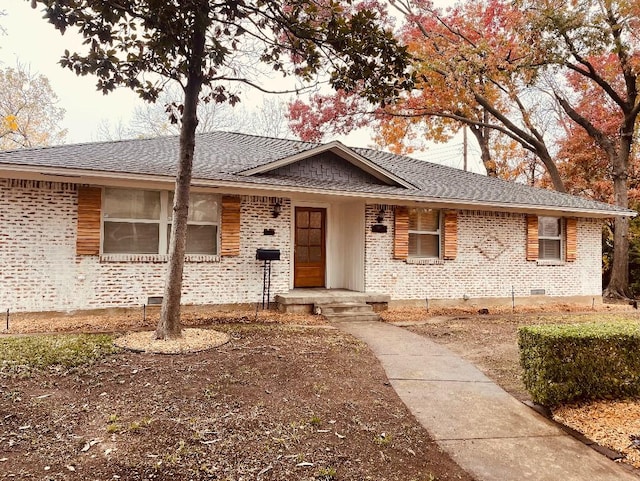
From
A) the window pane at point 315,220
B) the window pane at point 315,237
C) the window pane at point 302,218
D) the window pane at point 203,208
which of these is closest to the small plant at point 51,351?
the window pane at point 203,208

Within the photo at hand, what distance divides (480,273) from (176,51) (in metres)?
9.36

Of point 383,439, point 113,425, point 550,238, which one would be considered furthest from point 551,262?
point 113,425

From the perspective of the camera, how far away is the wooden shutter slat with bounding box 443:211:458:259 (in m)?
11.7

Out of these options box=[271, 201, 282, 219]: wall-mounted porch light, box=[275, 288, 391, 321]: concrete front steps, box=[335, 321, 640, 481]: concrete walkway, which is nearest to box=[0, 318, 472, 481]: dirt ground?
box=[335, 321, 640, 481]: concrete walkway

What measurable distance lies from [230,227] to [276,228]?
110cm

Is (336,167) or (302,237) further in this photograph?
(302,237)

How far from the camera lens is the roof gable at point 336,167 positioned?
10.7 m

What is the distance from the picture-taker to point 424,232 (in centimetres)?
1178

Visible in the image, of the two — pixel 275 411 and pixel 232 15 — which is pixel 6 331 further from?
pixel 232 15

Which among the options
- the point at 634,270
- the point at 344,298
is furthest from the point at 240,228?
the point at 634,270

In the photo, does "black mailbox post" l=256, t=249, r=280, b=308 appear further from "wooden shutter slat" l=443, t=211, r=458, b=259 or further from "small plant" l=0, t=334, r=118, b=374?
"wooden shutter slat" l=443, t=211, r=458, b=259

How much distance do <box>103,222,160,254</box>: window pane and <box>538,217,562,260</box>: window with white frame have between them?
35.0 feet

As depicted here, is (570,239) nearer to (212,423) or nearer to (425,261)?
(425,261)

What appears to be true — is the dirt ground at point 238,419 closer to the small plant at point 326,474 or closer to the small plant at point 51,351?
the small plant at point 326,474
